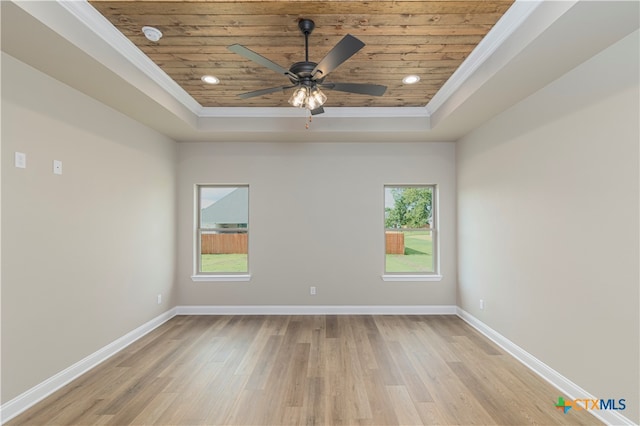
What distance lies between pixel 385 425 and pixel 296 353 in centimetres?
129

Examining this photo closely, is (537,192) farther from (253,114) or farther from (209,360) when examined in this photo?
(209,360)

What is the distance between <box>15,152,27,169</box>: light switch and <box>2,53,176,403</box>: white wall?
3 centimetres

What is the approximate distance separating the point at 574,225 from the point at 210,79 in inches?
140

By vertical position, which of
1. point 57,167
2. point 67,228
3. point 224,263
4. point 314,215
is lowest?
point 224,263

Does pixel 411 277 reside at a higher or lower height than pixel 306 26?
lower

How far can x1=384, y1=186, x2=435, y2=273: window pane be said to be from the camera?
15.1 ft

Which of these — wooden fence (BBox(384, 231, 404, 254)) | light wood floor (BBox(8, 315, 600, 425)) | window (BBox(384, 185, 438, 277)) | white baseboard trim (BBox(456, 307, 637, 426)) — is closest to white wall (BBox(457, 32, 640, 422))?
white baseboard trim (BBox(456, 307, 637, 426))

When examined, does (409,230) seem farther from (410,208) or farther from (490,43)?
(490,43)

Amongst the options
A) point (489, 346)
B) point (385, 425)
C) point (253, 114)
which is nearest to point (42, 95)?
point (253, 114)

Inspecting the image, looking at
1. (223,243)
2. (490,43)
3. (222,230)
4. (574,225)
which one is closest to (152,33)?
(490,43)

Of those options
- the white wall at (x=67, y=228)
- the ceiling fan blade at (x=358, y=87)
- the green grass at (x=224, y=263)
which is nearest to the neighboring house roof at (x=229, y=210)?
the green grass at (x=224, y=263)

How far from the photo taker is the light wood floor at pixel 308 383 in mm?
2109

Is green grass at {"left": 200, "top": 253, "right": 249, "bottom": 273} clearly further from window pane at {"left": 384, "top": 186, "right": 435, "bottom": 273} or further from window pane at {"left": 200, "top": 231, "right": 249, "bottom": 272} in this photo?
window pane at {"left": 384, "top": 186, "right": 435, "bottom": 273}

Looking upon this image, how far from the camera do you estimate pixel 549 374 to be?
2555mm
